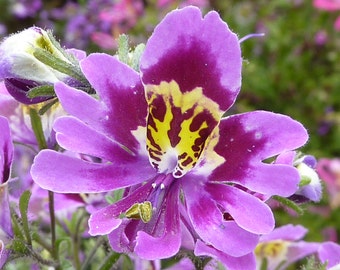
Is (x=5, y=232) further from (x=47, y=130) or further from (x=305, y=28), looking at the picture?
(x=305, y=28)

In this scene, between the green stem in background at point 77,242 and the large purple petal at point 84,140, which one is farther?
the green stem in background at point 77,242

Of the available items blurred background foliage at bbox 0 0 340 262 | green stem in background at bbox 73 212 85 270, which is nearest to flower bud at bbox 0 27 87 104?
green stem in background at bbox 73 212 85 270

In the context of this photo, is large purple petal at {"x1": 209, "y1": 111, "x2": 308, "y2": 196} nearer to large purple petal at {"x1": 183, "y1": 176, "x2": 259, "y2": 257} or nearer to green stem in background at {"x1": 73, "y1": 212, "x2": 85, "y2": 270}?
large purple petal at {"x1": 183, "y1": 176, "x2": 259, "y2": 257}

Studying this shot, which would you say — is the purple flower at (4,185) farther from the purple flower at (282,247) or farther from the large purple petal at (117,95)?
the purple flower at (282,247)

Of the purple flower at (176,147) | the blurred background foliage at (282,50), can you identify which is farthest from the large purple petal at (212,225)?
the blurred background foliage at (282,50)

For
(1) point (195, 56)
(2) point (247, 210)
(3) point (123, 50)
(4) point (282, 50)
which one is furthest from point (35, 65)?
(4) point (282, 50)

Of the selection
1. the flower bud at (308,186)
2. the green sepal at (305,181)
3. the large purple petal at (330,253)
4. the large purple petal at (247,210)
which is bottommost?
the large purple petal at (330,253)

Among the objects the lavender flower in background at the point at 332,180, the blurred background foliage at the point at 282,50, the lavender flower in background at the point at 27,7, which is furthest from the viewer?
the lavender flower in background at the point at 27,7
